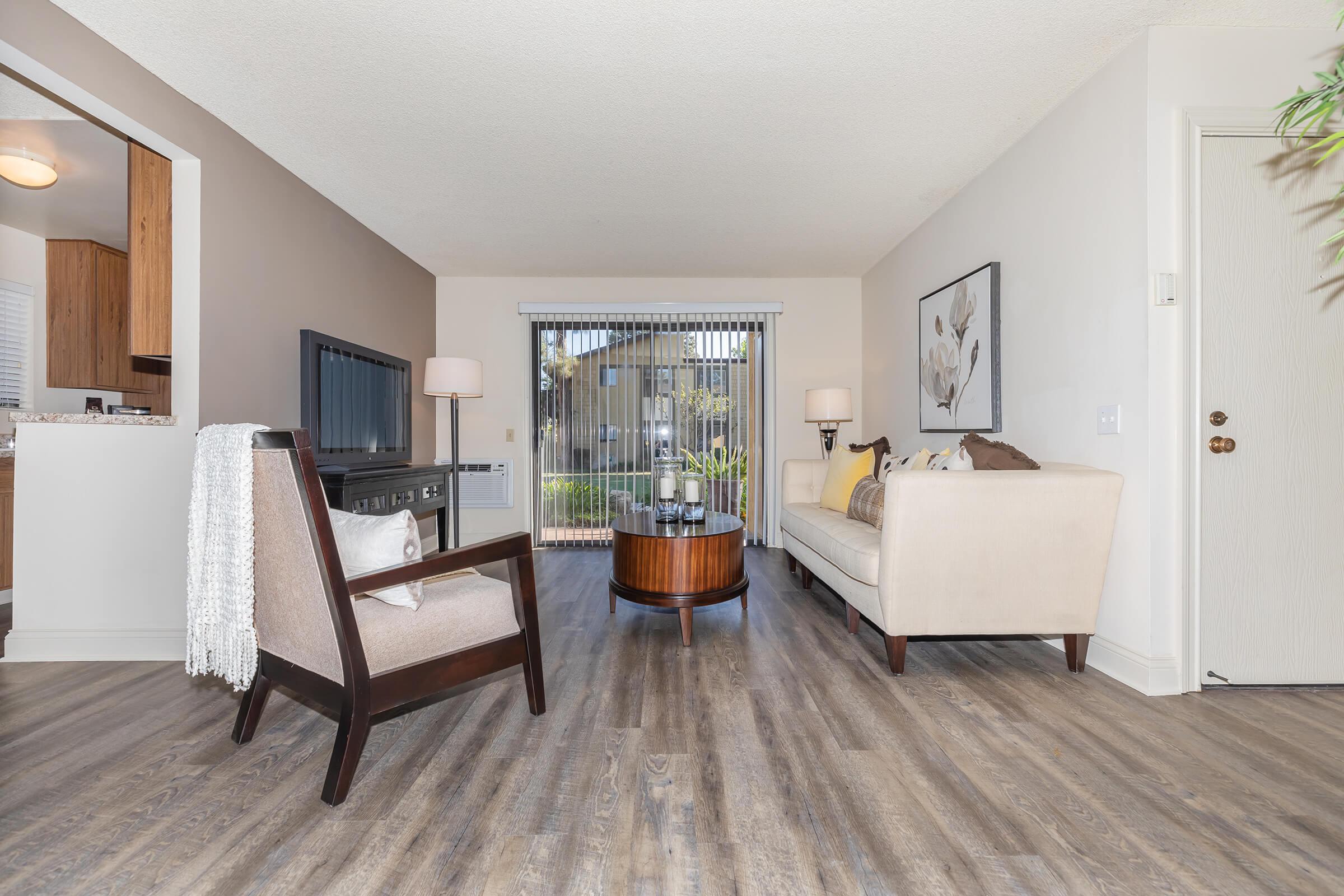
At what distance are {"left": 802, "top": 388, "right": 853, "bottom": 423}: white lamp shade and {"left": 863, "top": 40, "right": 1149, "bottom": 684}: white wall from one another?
1376mm

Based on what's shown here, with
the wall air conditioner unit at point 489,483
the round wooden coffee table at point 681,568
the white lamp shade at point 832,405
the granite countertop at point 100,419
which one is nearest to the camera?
the granite countertop at point 100,419

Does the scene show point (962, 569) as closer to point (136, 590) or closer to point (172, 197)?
point (136, 590)

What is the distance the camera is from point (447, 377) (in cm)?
456

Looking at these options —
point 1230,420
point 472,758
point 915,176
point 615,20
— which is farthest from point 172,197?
point 1230,420

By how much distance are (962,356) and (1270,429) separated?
5.04 ft

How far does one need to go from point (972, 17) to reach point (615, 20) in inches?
50.5

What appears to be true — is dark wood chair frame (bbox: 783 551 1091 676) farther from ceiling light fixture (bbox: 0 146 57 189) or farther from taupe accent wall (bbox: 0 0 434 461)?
ceiling light fixture (bbox: 0 146 57 189)

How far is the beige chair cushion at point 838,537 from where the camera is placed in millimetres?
2604

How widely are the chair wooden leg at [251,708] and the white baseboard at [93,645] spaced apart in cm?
110

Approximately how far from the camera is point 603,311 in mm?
5398

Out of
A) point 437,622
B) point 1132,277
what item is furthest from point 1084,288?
point 437,622

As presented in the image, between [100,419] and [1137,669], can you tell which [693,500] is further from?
[100,419]

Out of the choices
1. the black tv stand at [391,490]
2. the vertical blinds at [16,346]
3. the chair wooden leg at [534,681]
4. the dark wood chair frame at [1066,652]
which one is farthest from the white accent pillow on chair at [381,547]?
the vertical blinds at [16,346]

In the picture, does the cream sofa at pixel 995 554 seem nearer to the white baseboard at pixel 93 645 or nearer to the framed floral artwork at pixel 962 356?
the framed floral artwork at pixel 962 356
